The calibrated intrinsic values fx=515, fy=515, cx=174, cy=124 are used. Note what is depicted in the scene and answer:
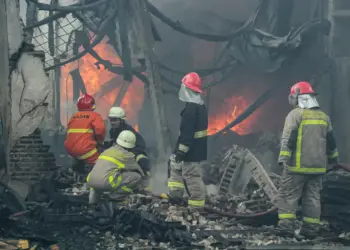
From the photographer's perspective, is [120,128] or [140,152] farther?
[120,128]

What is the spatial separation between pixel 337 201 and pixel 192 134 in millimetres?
2275

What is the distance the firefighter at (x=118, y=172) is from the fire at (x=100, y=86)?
644 centimetres

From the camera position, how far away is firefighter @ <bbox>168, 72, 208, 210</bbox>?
7295mm

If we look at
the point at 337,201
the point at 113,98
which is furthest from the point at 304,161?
the point at 113,98

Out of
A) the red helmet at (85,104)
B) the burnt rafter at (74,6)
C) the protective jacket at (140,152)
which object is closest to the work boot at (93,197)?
the protective jacket at (140,152)

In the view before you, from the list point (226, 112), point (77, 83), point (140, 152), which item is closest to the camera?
point (140, 152)

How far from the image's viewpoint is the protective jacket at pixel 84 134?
8.80 m

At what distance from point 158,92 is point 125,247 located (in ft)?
17.3

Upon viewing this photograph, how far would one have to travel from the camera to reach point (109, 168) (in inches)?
284

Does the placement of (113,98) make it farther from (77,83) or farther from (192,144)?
(192,144)

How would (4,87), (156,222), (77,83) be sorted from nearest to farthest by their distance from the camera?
(156,222)
(4,87)
(77,83)

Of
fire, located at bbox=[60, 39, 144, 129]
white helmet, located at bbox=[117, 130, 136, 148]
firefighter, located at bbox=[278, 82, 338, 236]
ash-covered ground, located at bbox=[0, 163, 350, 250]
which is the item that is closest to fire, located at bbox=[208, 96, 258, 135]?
fire, located at bbox=[60, 39, 144, 129]

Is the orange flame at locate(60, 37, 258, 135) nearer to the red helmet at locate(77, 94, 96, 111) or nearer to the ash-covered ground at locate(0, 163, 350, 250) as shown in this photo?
the red helmet at locate(77, 94, 96, 111)

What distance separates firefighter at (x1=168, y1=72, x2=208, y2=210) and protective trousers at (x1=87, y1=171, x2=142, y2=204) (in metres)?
0.63
